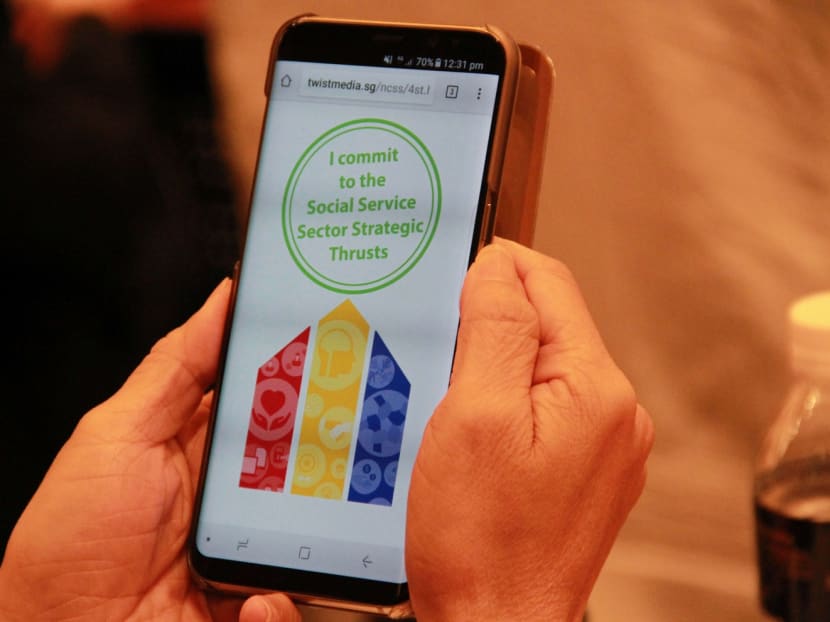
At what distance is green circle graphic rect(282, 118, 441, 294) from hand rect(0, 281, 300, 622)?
0.06 metres

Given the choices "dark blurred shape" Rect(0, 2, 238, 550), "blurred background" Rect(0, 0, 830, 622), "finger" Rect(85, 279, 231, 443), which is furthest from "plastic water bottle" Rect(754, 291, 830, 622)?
"dark blurred shape" Rect(0, 2, 238, 550)

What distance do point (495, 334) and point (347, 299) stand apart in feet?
0.41

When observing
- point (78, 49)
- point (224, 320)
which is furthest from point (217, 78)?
point (224, 320)

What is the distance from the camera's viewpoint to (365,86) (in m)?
0.64

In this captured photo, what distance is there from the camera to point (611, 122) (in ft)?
2.69

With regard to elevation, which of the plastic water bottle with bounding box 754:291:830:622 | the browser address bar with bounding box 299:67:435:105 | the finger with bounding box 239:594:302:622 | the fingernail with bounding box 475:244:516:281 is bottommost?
the finger with bounding box 239:594:302:622

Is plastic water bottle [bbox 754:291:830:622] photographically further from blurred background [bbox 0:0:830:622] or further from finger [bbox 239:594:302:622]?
finger [bbox 239:594:302:622]

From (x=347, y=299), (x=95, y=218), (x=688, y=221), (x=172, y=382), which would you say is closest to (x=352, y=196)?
(x=347, y=299)

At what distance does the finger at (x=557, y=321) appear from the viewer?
1.77 feet

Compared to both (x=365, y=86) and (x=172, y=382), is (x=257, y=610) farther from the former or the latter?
(x=365, y=86)

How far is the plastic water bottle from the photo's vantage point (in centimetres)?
60

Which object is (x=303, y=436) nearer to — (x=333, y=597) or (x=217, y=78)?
(x=333, y=597)

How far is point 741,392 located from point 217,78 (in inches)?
23.3

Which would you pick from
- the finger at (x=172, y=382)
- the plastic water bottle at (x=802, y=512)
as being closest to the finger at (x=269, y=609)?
the finger at (x=172, y=382)
